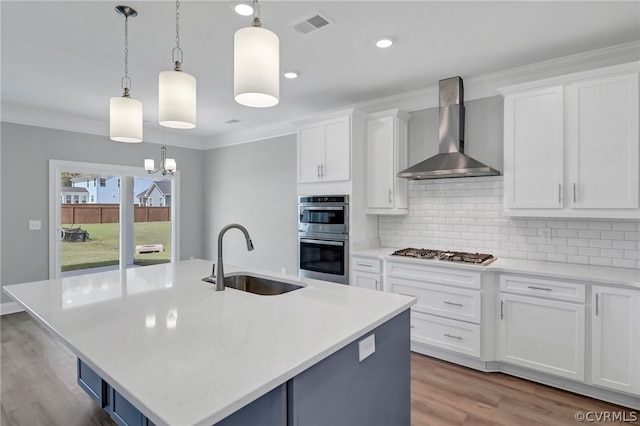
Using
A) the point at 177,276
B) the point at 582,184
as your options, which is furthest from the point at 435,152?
the point at 177,276

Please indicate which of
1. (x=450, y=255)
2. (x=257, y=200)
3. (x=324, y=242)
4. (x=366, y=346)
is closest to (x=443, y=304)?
(x=450, y=255)

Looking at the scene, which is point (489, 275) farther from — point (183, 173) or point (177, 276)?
point (183, 173)

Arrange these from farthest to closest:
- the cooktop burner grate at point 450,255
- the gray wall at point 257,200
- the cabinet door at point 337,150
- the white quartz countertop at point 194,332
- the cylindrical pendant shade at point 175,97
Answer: the gray wall at point 257,200 < the cabinet door at point 337,150 < the cooktop burner grate at point 450,255 < the cylindrical pendant shade at point 175,97 < the white quartz countertop at point 194,332

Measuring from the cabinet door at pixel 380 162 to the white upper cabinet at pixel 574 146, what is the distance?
3.74 ft

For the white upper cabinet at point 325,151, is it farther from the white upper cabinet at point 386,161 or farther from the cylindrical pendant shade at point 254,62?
the cylindrical pendant shade at point 254,62

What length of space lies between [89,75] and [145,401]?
3511 mm

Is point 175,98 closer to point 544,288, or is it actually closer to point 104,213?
point 544,288

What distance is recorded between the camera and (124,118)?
1983 mm

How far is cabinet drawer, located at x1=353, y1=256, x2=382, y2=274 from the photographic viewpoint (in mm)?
3540

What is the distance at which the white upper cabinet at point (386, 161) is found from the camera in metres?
3.74

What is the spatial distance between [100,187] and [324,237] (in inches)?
151

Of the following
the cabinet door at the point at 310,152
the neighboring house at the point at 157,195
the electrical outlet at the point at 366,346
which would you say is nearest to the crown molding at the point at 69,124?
the neighboring house at the point at 157,195

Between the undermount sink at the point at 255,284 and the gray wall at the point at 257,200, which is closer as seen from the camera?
the undermount sink at the point at 255,284

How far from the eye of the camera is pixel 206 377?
985 millimetres
